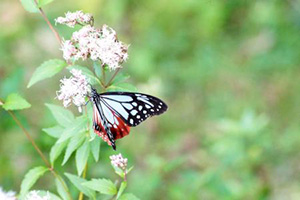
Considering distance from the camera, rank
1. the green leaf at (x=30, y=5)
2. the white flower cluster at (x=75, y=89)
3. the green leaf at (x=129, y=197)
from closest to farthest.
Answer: the green leaf at (x=129, y=197) < the white flower cluster at (x=75, y=89) < the green leaf at (x=30, y=5)

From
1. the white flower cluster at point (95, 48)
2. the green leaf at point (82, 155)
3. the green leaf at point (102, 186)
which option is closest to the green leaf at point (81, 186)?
the green leaf at point (82, 155)

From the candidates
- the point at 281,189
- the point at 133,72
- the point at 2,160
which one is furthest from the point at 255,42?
the point at 2,160

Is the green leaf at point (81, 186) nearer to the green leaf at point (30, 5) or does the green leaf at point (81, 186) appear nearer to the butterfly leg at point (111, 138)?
the butterfly leg at point (111, 138)

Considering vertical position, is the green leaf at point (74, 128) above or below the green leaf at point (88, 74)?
below

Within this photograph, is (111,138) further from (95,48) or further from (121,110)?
(95,48)

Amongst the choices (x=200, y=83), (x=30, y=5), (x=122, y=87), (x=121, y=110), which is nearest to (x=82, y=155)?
(x=121, y=110)

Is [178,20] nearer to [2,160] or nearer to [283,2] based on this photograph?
[283,2]

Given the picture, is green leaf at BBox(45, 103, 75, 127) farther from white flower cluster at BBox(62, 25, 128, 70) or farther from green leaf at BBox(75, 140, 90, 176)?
white flower cluster at BBox(62, 25, 128, 70)
